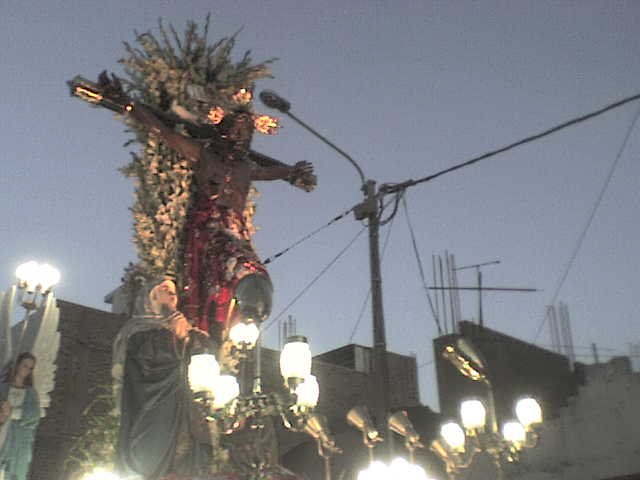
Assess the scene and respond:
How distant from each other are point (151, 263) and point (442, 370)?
Result: 10.5 metres

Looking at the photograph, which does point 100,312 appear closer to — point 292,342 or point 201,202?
point 201,202

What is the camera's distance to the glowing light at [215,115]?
7.92 meters

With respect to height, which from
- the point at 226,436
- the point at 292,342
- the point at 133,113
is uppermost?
the point at 133,113

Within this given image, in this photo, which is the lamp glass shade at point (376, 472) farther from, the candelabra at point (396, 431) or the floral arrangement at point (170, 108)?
the floral arrangement at point (170, 108)

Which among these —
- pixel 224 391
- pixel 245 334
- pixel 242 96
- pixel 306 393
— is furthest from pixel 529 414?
pixel 242 96

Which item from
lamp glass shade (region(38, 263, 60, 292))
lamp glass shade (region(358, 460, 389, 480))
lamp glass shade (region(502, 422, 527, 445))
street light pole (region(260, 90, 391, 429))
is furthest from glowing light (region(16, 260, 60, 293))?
lamp glass shade (region(502, 422, 527, 445))

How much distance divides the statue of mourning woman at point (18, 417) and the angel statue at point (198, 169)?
4.73 ft

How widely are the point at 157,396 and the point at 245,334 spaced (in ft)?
2.78

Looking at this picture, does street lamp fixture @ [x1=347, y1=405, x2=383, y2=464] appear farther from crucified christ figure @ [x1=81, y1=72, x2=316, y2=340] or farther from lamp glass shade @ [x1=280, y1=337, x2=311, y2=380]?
lamp glass shade @ [x1=280, y1=337, x2=311, y2=380]

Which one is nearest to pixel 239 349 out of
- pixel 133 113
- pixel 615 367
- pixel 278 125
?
pixel 133 113

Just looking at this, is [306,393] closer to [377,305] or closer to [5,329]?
[377,305]

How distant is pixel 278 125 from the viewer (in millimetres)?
8867

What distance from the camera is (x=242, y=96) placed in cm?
845

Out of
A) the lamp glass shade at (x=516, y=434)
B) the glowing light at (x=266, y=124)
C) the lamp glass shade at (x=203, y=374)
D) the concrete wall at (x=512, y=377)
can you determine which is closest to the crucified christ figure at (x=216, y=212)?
the glowing light at (x=266, y=124)
